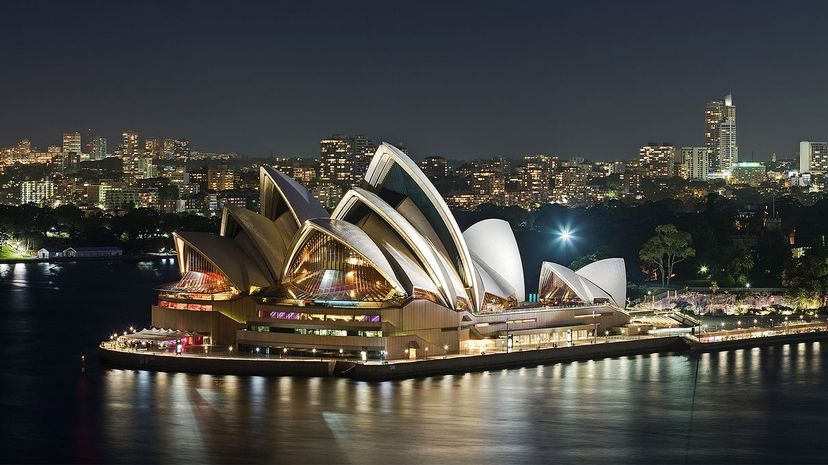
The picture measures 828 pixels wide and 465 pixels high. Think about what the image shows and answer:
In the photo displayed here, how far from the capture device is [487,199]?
18175 cm

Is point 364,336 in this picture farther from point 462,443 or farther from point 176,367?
point 462,443

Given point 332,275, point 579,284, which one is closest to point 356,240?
point 332,275

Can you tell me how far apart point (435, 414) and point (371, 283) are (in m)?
8.27

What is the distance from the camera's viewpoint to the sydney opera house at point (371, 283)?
132 ft

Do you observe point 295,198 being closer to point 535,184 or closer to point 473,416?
point 473,416

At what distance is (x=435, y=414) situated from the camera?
3303 centimetres

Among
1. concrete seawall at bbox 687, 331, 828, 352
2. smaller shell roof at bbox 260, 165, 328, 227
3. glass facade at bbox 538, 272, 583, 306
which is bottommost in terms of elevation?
concrete seawall at bbox 687, 331, 828, 352

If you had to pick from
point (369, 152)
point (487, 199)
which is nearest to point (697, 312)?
point (487, 199)

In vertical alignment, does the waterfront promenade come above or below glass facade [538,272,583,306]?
below

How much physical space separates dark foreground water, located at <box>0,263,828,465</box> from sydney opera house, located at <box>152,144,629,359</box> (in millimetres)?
2333

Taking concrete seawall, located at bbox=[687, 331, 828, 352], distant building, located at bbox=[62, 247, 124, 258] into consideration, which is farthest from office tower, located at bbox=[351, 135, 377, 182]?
concrete seawall, located at bbox=[687, 331, 828, 352]

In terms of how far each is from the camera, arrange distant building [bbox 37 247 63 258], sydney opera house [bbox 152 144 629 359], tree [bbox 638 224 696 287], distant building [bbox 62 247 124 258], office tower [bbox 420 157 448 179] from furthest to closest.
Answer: office tower [bbox 420 157 448 179] < distant building [bbox 62 247 124 258] < distant building [bbox 37 247 63 258] < tree [bbox 638 224 696 287] < sydney opera house [bbox 152 144 629 359]

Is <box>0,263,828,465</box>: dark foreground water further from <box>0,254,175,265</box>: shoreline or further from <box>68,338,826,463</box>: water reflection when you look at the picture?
<box>0,254,175,265</box>: shoreline

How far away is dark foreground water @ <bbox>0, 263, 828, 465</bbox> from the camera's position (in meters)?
29.3
